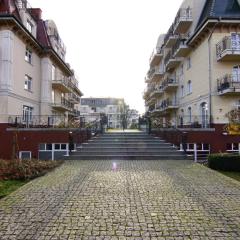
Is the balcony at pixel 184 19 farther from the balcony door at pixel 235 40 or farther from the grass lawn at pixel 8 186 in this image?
the grass lawn at pixel 8 186

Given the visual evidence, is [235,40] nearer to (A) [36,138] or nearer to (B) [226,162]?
(B) [226,162]

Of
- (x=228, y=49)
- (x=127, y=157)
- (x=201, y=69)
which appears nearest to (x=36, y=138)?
(x=127, y=157)

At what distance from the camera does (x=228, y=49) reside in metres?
19.8

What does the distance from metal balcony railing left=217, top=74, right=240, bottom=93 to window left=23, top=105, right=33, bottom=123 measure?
1550 centimetres

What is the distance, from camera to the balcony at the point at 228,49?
19844 millimetres

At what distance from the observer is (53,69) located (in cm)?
3127

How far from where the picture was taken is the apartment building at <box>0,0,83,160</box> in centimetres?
2122

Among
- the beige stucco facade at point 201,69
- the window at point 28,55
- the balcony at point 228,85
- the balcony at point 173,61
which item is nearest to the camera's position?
the balcony at point 228,85

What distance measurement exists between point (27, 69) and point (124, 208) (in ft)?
69.3

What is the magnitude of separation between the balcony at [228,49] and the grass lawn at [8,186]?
16.2 metres

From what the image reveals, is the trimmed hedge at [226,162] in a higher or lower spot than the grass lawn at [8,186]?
higher

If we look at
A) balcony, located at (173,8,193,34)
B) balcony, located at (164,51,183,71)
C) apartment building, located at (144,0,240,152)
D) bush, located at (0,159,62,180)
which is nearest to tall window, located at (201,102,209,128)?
apartment building, located at (144,0,240,152)

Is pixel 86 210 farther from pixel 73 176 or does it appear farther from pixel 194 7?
pixel 194 7

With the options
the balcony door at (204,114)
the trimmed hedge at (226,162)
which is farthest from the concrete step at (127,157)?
the balcony door at (204,114)
